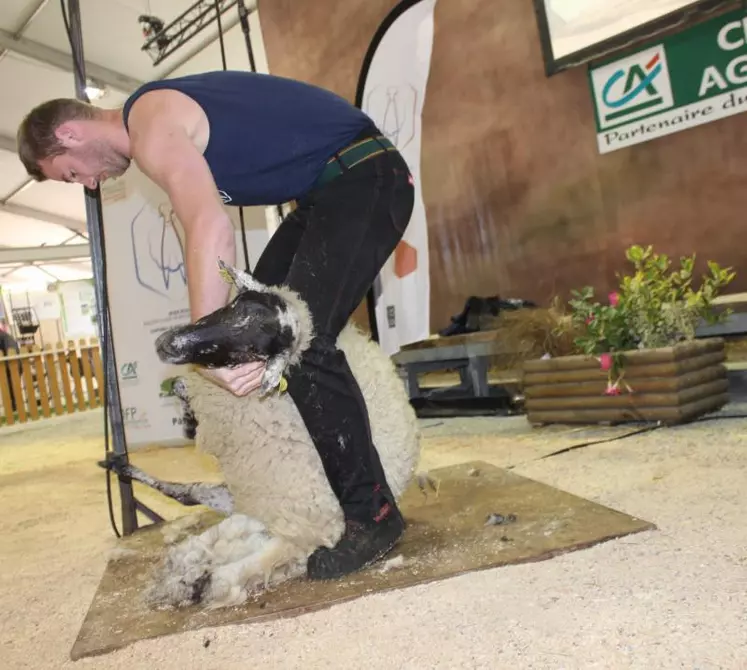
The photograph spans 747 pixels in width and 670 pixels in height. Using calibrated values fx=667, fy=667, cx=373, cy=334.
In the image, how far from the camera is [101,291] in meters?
1.76

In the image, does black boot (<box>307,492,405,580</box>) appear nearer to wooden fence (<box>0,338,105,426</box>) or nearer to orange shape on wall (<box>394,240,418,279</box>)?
orange shape on wall (<box>394,240,418,279</box>)

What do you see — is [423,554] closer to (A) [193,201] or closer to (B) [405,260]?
(A) [193,201]

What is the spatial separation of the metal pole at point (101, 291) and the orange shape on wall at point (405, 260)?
204 centimetres

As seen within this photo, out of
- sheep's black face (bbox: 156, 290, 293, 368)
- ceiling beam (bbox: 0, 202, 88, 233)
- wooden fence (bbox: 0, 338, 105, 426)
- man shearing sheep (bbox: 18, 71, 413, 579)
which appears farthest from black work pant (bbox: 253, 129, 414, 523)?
ceiling beam (bbox: 0, 202, 88, 233)

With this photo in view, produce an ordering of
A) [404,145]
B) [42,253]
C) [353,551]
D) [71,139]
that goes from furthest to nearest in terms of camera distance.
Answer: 1. [42,253]
2. [404,145]
3. [71,139]
4. [353,551]

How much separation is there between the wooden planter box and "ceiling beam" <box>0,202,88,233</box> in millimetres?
10201

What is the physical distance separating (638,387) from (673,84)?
1226 millimetres

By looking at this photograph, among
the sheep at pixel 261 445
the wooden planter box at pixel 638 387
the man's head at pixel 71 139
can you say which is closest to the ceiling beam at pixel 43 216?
the wooden planter box at pixel 638 387

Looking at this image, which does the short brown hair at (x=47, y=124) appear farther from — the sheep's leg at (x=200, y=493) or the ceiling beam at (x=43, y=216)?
the ceiling beam at (x=43, y=216)

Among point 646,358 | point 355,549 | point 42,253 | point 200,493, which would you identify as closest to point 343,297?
point 355,549

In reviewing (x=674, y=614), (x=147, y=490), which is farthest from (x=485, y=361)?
(x=674, y=614)

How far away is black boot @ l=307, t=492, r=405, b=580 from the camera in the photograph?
1258 mm

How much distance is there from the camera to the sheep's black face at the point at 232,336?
1084mm

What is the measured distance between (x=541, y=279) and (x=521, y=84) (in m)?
0.91
